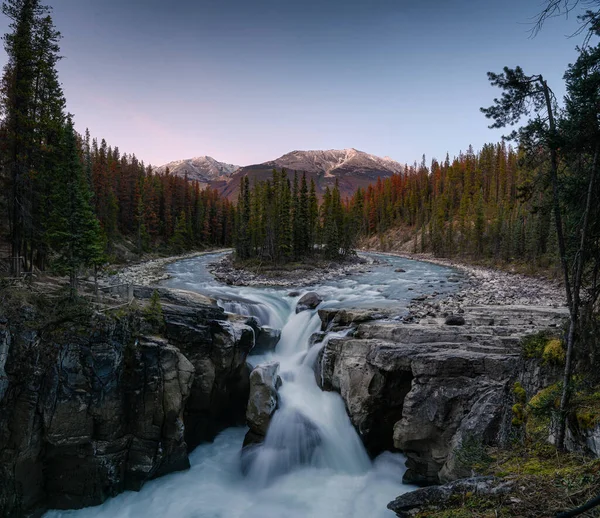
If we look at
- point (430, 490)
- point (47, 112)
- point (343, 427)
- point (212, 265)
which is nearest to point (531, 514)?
point (430, 490)

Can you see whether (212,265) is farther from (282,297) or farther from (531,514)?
(531,514)

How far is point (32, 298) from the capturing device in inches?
521

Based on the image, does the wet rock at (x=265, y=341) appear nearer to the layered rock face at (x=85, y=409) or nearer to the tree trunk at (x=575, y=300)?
the layered rock face at (x=85, y=409)

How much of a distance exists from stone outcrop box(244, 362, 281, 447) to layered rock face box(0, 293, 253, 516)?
2780 millimetres

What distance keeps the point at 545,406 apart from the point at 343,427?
26.8 ft

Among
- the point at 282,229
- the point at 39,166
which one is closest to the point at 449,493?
the point at 39,166

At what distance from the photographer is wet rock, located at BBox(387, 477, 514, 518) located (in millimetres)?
5738

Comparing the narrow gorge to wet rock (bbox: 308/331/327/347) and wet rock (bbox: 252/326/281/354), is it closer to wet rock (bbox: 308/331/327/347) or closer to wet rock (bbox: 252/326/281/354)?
wet rock (bbox: 308/331/327/347)

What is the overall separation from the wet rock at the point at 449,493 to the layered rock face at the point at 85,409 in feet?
32.9

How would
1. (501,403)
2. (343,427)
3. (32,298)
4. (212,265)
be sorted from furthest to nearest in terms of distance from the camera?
(212,265), (343,427), (32,298), (501,403)

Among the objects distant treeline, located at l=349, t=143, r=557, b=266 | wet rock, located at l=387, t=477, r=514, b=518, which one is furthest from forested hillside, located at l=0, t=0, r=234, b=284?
distant treeline, located at l=349, t=143, r=557, b=266

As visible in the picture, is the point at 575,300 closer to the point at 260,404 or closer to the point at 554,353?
the point at 554,353

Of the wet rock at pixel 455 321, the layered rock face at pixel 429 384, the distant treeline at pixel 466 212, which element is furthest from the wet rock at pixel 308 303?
the distant treeline at pixel 466 212

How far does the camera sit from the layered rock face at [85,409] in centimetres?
1160
